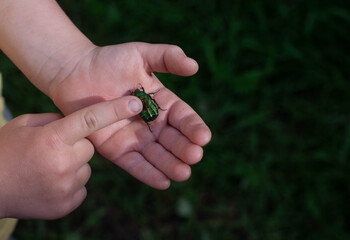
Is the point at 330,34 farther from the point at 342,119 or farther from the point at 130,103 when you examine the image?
the point at 130,103

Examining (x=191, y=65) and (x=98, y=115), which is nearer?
(x=98, y=115)

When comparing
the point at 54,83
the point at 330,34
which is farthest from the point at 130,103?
the point at 330,34

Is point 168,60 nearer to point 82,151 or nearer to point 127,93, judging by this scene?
point 127,93

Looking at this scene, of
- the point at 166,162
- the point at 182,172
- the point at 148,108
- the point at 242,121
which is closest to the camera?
the point at 182,172

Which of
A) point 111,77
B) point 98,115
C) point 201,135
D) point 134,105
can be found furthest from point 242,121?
point 98,115

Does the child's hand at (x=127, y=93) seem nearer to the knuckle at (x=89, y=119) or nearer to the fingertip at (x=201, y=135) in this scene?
the fingertip at (x=201, y=135)

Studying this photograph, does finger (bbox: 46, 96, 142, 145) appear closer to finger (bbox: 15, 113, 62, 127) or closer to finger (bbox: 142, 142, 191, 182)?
finger (bbox: 15, 113, 62, 127)
